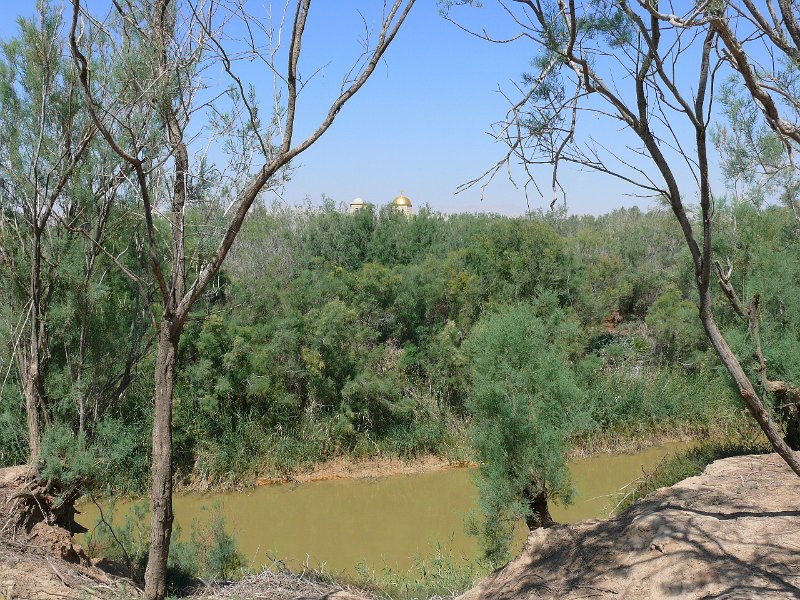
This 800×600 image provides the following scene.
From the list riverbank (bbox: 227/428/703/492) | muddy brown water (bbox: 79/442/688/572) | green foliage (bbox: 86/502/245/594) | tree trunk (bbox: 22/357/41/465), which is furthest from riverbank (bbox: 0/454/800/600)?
riverbank (bbox: 227/428/703/492)

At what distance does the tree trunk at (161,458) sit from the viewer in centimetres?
478

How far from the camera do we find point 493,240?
17.6 meters

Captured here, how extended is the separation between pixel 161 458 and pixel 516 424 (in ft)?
12.9

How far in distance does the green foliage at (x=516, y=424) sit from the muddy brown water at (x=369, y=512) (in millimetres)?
1706

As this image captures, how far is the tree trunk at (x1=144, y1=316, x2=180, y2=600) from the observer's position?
4.78 m

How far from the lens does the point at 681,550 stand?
4.67 meters

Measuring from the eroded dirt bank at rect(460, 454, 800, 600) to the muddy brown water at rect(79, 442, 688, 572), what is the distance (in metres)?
3.46

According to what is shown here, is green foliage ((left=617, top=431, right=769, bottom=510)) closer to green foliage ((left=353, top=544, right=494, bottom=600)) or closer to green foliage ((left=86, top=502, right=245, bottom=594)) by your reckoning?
green foliage ((left=353, top=544, right=494, bottom=600))

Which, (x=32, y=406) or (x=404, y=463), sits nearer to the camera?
(x=32, y=406)

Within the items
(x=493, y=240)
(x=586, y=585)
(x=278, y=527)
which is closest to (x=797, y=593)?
(x=586, y=585)

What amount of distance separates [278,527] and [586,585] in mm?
7868

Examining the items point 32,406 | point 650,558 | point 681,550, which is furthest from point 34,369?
point 681,550

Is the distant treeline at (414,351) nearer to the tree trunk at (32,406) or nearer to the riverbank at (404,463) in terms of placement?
the riverbank at (404,463)

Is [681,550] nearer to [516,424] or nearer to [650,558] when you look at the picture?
[650,558]
